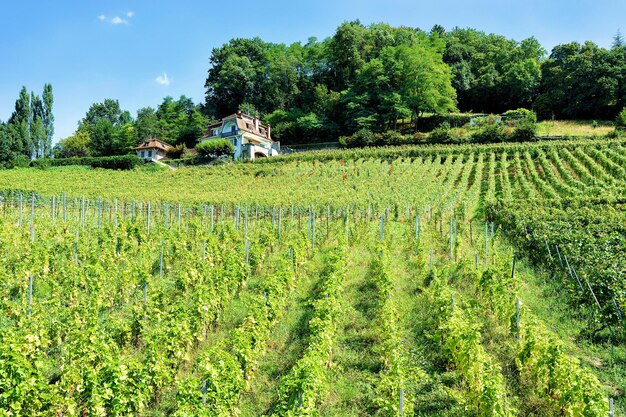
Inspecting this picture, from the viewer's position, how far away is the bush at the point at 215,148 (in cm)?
5459

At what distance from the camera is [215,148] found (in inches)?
2165

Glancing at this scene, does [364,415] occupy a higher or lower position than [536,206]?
lower

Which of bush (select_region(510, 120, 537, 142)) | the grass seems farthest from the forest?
bush (select_region(510, 120, 537, 142))

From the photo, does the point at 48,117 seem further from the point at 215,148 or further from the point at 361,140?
the point at 361,140

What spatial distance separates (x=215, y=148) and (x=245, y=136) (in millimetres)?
6973

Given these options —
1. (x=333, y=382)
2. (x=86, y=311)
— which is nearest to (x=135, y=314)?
(x=86, y=311)

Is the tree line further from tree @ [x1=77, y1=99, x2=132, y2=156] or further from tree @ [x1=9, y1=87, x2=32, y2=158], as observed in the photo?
tree @ [x1=77, y1=99, x2=132, y2=156]

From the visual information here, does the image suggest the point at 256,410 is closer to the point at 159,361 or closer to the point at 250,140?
the point at 159,361

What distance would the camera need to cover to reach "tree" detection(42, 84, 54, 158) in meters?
74.2

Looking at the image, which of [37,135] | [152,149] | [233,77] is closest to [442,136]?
[152,149]

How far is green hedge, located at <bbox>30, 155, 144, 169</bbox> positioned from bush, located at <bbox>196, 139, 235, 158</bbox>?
780 cm

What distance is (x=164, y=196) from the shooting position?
30.0 m

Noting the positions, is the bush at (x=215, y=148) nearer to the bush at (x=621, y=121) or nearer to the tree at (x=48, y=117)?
the tree at (x=48, y=117)

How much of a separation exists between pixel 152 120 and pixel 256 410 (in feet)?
246
